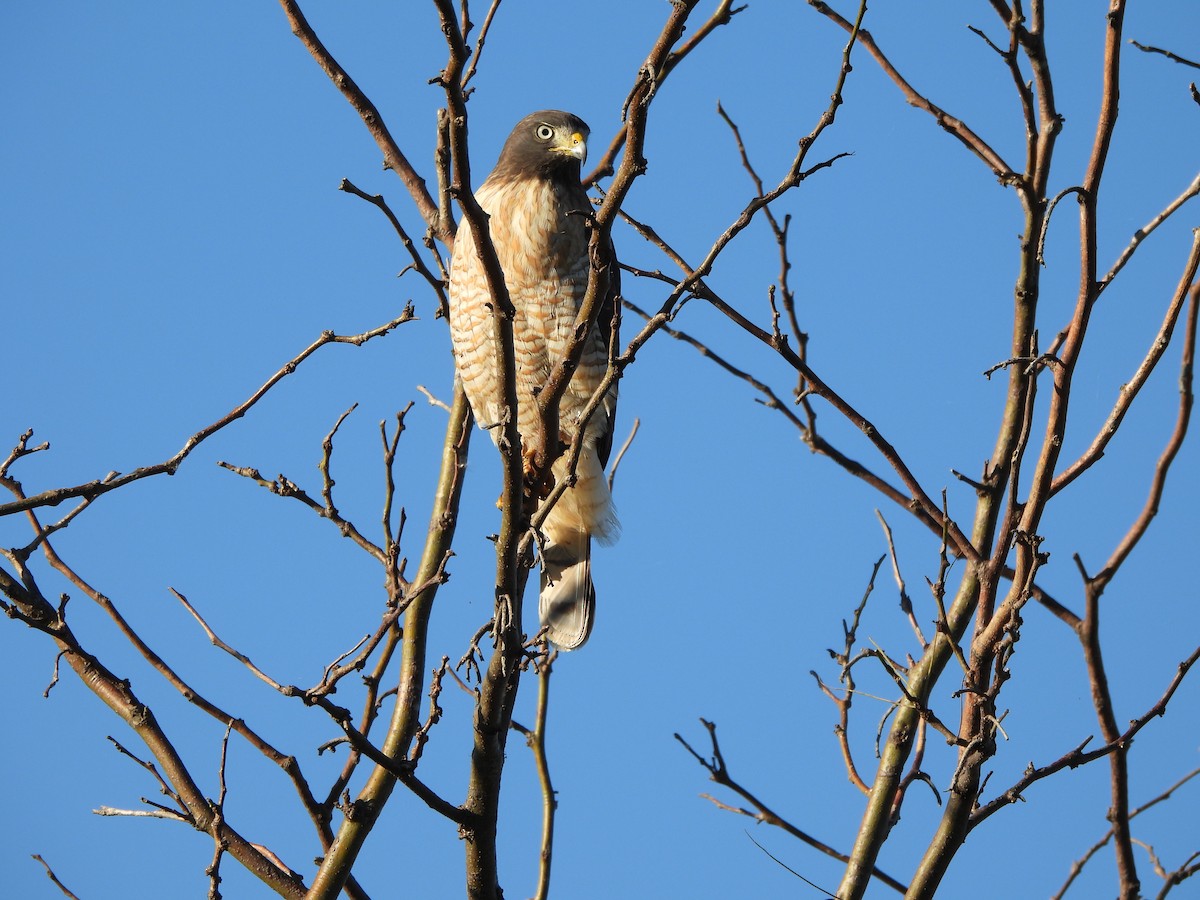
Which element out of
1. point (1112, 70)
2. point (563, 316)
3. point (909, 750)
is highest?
point (563, 316)

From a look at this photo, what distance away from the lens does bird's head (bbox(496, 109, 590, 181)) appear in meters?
4.58

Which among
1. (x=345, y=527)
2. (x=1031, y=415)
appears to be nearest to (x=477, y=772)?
(x=345, y=527)

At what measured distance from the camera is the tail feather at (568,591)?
15.7 feet

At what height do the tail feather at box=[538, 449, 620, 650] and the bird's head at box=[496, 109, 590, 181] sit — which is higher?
the bird's head at box=[496, 109, 590, 181]

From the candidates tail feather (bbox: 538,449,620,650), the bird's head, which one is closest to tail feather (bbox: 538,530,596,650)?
tail feather (bbox: 538,449,620,650)

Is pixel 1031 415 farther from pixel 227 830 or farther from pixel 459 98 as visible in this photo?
pixel 227 830

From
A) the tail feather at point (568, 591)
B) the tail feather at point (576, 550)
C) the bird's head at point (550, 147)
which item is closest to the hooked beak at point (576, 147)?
the bird's head at point (550, 147)

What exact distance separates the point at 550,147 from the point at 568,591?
1.75 meters

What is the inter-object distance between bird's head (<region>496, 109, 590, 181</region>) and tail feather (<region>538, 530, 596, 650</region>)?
58.5 inches

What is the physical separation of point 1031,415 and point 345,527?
6.14ft

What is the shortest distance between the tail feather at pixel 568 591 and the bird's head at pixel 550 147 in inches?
58.5

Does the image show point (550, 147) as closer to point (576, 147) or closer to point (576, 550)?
point (576, 147)

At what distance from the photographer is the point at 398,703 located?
3.48 metres

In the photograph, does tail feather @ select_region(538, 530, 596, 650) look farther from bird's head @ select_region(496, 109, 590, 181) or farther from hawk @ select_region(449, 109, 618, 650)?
bird's head @ select_region(496, 109, 590, 181)
